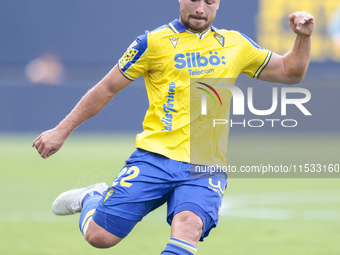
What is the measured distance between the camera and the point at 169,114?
3453 mm

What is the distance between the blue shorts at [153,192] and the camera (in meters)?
3.28

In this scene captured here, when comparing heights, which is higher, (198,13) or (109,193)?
(198,13)

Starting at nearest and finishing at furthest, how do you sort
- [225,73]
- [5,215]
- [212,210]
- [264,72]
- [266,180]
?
[212,210], [225,73], [264,72], [5,215], [266,180]

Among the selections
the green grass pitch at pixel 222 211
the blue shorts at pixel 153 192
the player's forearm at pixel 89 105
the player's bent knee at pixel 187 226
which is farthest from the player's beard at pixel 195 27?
the green grass pitch at pixel 222 211

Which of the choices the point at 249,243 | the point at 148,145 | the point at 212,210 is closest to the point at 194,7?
the point at 148,145

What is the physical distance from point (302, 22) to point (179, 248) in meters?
1.66

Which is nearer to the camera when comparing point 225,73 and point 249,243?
point 225,73

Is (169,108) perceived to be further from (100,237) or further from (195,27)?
(100,237)

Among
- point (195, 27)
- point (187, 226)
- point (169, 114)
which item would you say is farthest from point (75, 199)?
point (195, 27)

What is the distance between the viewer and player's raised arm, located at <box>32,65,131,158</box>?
3.58 meters

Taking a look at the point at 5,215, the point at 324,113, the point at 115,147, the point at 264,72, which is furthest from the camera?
the point at 324,113

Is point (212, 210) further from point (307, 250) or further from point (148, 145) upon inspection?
point (307, 250)

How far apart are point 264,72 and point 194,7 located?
73 centimetres

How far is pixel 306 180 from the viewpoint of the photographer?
337 inches
